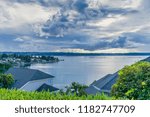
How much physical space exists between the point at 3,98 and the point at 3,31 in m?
2.78

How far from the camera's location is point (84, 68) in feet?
21.7

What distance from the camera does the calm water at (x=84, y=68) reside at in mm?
→ 6574

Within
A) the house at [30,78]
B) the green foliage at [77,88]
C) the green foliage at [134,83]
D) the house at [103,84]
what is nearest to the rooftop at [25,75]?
the house at [30,78]

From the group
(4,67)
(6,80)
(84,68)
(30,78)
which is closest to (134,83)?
(84,68)

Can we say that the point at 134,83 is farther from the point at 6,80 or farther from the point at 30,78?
the point at 6,80

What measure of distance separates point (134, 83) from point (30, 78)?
2.44 metres

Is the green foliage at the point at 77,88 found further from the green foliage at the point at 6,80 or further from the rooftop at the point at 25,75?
the green foliage at the point at 6,80

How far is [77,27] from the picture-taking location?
6691 millimetres

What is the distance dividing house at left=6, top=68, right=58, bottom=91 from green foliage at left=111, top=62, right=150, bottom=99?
1.74 m

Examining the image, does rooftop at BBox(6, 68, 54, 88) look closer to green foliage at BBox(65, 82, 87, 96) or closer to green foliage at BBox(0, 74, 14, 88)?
green foliage at BBox(0, 74, 14, 88)

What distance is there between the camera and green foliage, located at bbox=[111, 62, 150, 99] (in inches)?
191

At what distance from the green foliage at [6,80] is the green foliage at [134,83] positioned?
84.8 inches

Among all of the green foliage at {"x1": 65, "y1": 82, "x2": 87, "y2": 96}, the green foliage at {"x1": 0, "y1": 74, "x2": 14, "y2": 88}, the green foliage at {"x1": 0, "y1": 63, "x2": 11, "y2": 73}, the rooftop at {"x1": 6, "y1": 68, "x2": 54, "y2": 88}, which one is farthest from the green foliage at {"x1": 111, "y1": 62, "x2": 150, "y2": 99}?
the green foliage at {"x1": 0, "y1": 63, "x2": 11, "y2": 73}

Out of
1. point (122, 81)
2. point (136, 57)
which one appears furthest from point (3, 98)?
point (136, 57)
